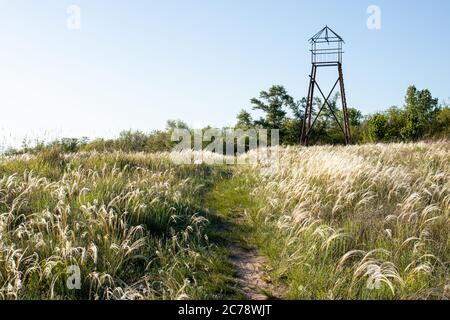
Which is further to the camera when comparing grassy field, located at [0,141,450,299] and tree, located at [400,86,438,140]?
tree, located at [400,86,438,140]

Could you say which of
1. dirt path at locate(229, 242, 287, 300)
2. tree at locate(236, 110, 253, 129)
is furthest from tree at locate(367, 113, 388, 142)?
dirt path at locate(229, 242, 287, 300)

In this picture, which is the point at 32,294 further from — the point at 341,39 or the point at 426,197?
the point at 341,39

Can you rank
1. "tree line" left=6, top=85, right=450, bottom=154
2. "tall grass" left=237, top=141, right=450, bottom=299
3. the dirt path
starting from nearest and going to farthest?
"tall grass" left=237, top=141, right=450, bottom=299, the dirt path, "tree line" left=6, top=85, right=450, bottom=154

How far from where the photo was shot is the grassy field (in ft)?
14.0

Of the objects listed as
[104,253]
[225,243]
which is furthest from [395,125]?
[104,253]

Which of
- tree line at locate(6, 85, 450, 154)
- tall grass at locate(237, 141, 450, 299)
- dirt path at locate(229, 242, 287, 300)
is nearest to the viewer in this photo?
tall grass at locate(237, 141, 450, 299)

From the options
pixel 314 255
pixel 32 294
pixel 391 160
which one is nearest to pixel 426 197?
pixel 314 255

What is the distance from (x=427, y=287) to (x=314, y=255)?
1308mm

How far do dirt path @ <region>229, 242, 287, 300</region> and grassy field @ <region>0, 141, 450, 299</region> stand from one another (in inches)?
4.1

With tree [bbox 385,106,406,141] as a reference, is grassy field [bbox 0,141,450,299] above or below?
below

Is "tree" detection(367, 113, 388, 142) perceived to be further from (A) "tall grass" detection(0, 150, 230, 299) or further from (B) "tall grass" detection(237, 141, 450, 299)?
(A) "tall grass" detection(0, 150, 230, 299)

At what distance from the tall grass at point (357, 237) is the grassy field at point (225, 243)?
2 cm

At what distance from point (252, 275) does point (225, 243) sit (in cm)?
124

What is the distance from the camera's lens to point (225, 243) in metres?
6.46
